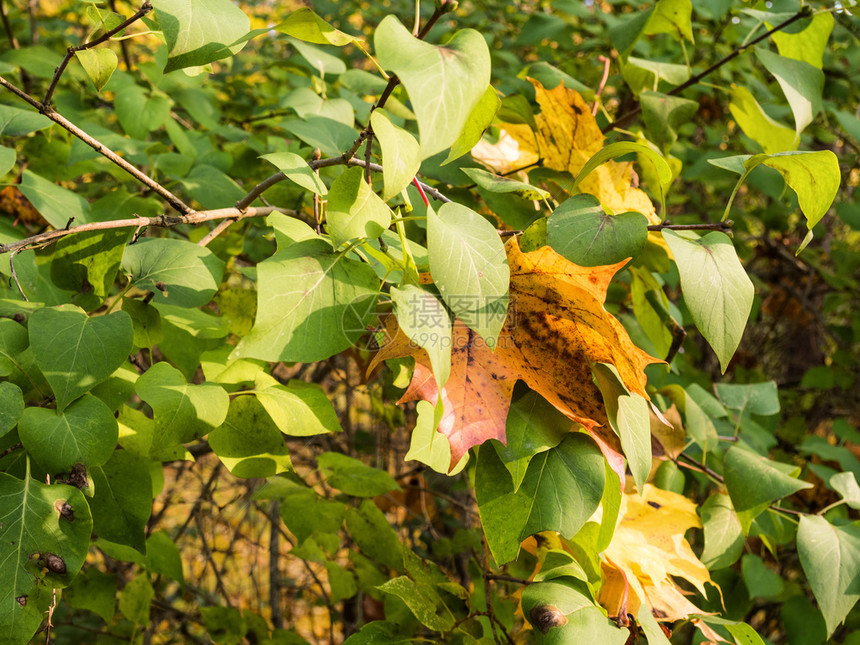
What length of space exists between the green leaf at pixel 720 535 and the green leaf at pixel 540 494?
42cm

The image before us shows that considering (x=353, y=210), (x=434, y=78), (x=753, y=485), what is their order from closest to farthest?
(x=434, y=78) → (x=353, y=210) → (x=753, y=485)

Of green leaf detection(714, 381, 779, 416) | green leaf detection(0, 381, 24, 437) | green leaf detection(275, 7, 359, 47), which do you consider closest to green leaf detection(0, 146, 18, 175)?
green leaf detection(0, 381, 24, 437)

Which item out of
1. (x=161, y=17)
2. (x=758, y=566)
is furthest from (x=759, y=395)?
(x=161, y=17)

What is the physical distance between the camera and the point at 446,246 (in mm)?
599

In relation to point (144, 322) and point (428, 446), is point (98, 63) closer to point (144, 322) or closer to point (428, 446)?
point (144, 322)

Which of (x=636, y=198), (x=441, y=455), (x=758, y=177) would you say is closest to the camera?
(x=441, y=455)

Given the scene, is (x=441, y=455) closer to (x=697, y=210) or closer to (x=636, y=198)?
(x=636, y=198)

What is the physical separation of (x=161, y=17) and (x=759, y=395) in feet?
4.44

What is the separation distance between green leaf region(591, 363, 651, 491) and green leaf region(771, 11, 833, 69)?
33.0 inches

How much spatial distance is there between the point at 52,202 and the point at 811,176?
104cm

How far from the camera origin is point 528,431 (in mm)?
742

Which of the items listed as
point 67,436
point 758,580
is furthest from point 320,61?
point 758,580

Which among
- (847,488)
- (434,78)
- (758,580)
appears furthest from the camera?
(758,580)

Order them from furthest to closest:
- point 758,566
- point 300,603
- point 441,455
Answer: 1. point 300,603
2. point 758,566
3. point 441,455
